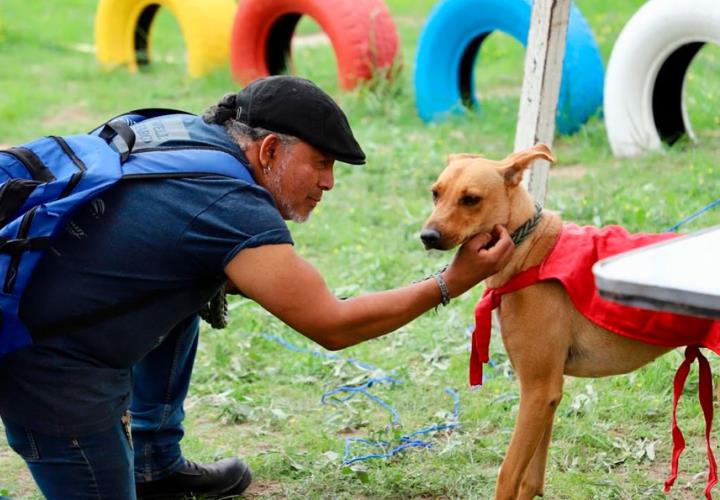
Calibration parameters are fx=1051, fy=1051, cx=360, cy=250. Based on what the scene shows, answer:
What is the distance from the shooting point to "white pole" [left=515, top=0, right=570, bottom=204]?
5.03 m

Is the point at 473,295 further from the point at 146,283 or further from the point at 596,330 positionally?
the point at 146,283

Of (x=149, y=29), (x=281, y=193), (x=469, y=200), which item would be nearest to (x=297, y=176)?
(x=281, y=193)

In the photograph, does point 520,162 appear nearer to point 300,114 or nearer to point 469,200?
point 469,200

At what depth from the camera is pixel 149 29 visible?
47.7 ft

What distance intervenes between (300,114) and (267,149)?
0.16m

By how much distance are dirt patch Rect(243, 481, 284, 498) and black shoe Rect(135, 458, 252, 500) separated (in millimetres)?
85

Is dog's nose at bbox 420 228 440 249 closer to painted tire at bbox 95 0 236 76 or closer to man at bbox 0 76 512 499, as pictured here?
man at bbox 0 76 512 499

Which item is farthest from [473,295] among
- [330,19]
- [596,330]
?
[330,19]

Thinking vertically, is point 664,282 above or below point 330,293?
above

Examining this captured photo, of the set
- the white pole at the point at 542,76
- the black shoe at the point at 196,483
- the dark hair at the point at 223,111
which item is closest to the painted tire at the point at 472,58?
the white pole at the point at 542,76

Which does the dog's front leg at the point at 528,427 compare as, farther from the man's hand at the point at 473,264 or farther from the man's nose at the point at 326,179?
the man's nose at the point at 326,179

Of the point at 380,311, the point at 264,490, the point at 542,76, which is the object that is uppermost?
the point at 542,76

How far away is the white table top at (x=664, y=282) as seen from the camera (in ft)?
7.37

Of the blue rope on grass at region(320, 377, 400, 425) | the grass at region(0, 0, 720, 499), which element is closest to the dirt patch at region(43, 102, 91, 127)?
the grass at region(0, 0, 720, 499)
